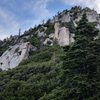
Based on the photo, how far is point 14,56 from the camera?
93312 mm

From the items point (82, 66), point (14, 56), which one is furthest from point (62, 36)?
point (82, 66)

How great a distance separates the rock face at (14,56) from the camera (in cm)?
9038

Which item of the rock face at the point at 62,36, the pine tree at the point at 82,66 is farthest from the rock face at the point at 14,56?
the pine tree at the point at 82,66

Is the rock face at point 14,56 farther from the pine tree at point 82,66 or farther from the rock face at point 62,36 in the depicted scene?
the pine tree at point 82,66

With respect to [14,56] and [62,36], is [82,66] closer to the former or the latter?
[14,56]

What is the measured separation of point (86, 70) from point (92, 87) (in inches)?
71.9

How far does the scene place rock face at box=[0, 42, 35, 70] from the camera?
90375 mm

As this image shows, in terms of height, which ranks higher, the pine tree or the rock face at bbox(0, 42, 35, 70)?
the rock face at bbox(0, 42, 35, 70)

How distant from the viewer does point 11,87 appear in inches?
2190

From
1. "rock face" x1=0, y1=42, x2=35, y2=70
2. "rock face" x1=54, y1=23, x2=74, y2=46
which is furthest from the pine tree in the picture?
"rock face" x1=54, y1=23, x2=74, y2=46

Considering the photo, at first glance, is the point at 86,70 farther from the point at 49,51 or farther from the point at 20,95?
the point at 49,51

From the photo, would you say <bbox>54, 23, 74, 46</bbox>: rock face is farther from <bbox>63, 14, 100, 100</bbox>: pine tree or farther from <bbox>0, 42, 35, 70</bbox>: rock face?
<bbox>63, 14, 100, 100</bbox>: pine tree

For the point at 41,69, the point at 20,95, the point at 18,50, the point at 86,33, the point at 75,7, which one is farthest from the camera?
the point at 75,7

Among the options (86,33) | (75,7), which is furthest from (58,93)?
(75,7)
